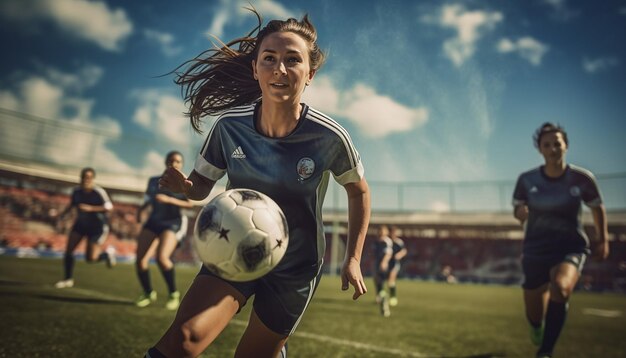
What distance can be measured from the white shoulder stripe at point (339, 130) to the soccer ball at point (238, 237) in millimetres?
699

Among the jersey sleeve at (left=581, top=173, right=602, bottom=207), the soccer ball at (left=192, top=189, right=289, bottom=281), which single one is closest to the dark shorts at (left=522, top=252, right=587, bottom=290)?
the jersey sleeve at (left=581, top=173, right=602, bottom=207)

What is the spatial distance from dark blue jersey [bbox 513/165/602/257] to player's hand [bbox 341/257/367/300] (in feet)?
12.6

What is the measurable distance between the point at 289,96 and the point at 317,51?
0.59 meters

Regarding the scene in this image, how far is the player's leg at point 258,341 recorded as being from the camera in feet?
7.40

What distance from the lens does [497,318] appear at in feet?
33.4

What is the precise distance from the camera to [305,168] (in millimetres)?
2461

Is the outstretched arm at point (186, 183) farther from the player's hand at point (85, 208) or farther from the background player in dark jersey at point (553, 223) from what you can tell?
the player's hand at point (85, 208)

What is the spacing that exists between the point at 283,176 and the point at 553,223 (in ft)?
13.7

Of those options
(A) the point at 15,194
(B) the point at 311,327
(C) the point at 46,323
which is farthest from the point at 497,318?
(A) the point at 15,194

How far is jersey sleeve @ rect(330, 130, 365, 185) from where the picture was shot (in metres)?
2.53

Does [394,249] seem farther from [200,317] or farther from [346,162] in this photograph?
[200,317]

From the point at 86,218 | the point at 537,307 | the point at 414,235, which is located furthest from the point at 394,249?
the point at 414,235

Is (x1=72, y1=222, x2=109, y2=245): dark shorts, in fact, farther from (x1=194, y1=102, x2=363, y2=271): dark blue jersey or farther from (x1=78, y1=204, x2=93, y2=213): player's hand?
(x1=194, y1=102, x2=363, y2=271): dark blue jersey

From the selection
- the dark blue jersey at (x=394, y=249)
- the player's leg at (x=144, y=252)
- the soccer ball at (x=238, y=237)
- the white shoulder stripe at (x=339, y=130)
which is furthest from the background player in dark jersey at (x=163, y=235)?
the dark blue jersey at (x=394, y=249)
